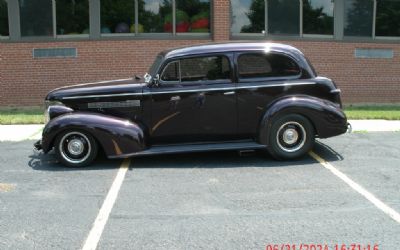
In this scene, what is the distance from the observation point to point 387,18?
14867 mm

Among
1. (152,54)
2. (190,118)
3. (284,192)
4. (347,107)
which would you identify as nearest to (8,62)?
(152,54)

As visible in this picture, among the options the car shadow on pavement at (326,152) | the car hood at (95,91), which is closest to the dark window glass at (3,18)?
the car hood at (95,91)

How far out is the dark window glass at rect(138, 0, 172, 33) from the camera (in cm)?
1396

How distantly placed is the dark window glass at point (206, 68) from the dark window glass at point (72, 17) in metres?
7.03

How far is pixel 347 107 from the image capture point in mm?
14172

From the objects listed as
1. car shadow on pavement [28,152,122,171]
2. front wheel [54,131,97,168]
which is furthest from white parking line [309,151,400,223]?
front wheel [54,131,97,168]

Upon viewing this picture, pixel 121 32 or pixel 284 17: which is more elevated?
pixel 284 17

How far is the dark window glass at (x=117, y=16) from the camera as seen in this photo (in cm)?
1391

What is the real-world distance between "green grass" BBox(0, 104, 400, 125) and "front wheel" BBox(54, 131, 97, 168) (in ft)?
13.9

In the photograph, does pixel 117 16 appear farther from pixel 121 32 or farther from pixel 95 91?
pixel 95 91

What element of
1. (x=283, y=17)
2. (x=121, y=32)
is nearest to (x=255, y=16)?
(x=283, y=17)

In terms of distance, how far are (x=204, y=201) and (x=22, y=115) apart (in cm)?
793

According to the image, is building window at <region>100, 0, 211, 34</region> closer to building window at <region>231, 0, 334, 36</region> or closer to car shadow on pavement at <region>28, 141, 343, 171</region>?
building window at <region>231, 0, 334, 36</region>

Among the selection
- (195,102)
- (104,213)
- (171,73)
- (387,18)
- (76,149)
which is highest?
(387,18)
